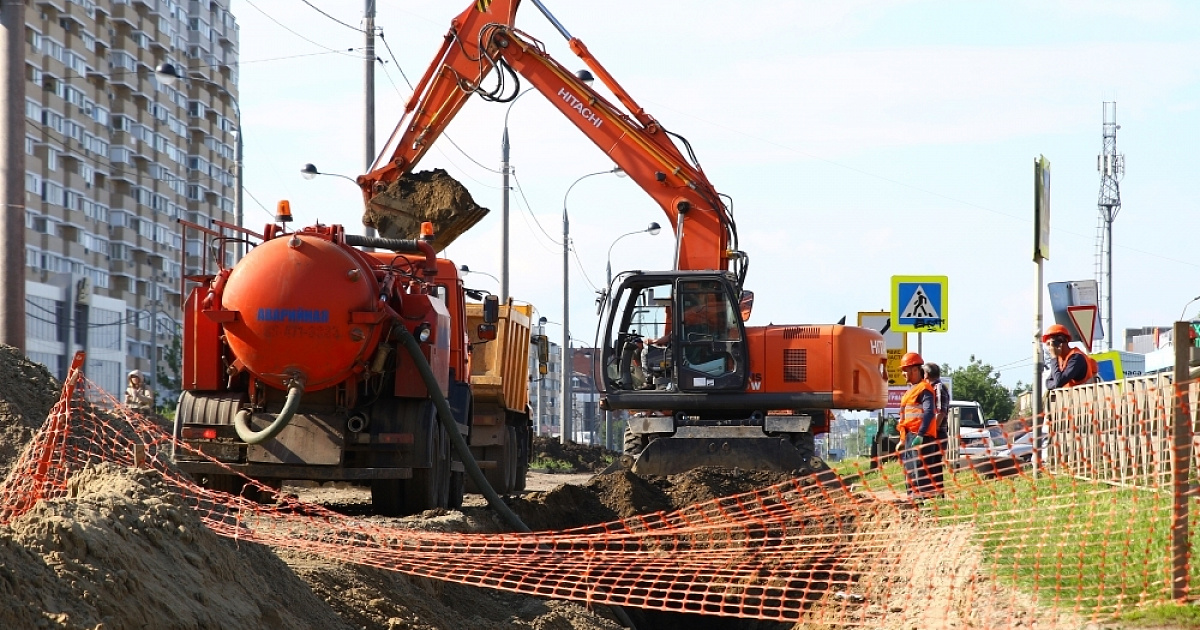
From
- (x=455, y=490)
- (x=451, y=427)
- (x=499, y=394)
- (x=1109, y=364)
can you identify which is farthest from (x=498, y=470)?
(x=1109, y=364)

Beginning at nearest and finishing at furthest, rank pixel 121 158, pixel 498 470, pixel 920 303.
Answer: pixel 498 470, pixel 920 303, pixel 121 158

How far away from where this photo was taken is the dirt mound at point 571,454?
3413cm

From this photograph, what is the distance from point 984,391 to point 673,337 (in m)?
37.8

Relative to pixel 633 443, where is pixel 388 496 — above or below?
below

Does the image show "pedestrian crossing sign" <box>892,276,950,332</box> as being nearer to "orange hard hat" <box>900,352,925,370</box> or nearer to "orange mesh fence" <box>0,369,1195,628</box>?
"orange hard hat" <box>900,352,925,370</box>

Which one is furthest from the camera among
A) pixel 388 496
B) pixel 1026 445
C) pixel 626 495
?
pixel 626 495

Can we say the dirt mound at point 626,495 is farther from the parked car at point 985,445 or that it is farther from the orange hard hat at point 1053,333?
the orange hard hat at point 1053,333

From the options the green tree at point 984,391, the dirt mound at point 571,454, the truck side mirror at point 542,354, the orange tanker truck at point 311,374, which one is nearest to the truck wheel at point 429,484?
the orange tanker truck at point 311,374

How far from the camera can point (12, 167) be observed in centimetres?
1171

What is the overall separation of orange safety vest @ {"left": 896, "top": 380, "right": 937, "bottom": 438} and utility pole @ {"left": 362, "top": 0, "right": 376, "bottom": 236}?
30.7ft

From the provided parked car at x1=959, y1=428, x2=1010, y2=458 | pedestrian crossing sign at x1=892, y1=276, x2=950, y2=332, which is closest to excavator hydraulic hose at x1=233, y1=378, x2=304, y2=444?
parked car at x1=959, y1=428, x2=1010, y2=458

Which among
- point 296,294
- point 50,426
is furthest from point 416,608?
point 296,294

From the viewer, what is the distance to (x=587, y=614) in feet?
36.7

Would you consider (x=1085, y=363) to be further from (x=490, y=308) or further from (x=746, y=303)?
(x=490, y=308)
